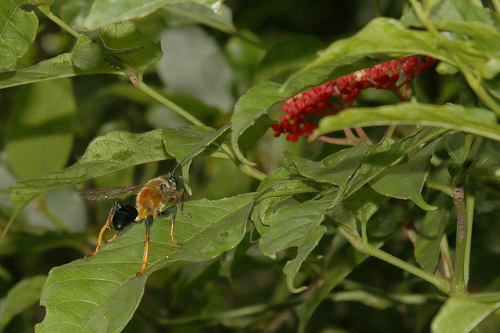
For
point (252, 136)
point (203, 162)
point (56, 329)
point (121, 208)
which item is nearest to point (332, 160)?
point (252, 136)

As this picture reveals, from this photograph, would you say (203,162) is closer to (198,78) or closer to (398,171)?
(198,78)

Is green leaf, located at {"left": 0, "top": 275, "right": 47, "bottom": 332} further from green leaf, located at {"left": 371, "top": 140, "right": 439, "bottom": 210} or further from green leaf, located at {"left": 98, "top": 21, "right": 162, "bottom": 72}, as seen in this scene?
green leaf, located at {"left": 371, "top": 140, "right": 439, "bottom": 210}

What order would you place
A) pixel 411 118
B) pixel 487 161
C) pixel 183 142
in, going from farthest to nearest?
pixel 183 142 < pixel 487 161 < pixel 411 118

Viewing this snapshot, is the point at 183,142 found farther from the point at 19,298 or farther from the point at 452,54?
the point at 19,298

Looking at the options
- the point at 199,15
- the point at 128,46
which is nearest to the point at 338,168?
the point at 128,46

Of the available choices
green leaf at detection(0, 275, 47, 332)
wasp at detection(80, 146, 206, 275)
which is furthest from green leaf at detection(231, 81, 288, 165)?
green leaf at detection(0, 275, 47, 332)

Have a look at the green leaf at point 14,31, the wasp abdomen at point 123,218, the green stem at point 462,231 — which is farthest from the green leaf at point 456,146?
the wasp abdomen at point 123,218
